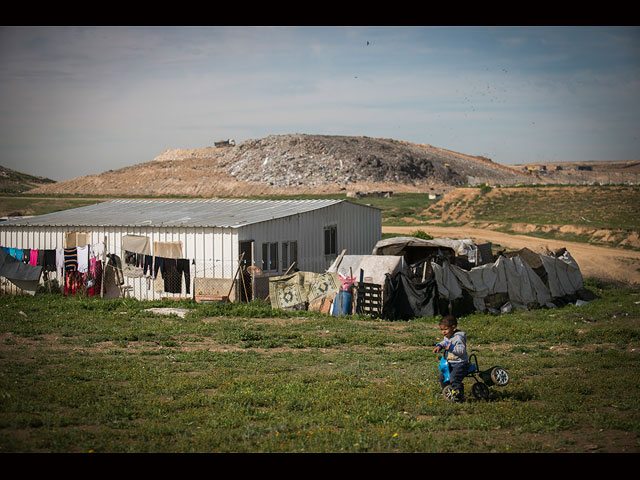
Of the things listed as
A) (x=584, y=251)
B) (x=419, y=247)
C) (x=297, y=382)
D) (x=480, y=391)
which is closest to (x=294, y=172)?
(x=584, y=251)

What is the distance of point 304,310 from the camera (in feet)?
63.2

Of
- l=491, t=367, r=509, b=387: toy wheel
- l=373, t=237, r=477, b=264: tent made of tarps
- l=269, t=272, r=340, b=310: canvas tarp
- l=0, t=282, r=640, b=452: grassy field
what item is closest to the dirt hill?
l=373, t=237, r=477, b=264: tent made of tarps

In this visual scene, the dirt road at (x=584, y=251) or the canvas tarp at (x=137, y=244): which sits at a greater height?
the canvas tarp at (x=137, y=244)

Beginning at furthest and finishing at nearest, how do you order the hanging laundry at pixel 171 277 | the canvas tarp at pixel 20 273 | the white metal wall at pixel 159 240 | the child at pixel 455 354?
1. the canvas tarp at pixel 20 273
2. the hanging laundry at pixel 171 277
3. the white metal wall at pixel 159 240
4. the child at pixel 455 354

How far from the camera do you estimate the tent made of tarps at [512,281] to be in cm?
1894

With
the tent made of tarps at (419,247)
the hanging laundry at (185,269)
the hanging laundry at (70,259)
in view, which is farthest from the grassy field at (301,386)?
the tent made of tarps at (419,247)

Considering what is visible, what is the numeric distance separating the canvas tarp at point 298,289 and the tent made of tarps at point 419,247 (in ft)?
16.5

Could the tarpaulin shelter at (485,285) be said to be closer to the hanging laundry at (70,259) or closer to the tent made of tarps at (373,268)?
the tent made of tarps at (373,268)

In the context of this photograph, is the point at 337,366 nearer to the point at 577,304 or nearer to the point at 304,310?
the point at 304,310

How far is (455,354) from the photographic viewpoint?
9.14 metres

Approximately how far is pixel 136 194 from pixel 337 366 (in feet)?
301

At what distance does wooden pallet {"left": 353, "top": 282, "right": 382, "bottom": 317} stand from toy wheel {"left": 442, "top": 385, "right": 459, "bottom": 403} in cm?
886
